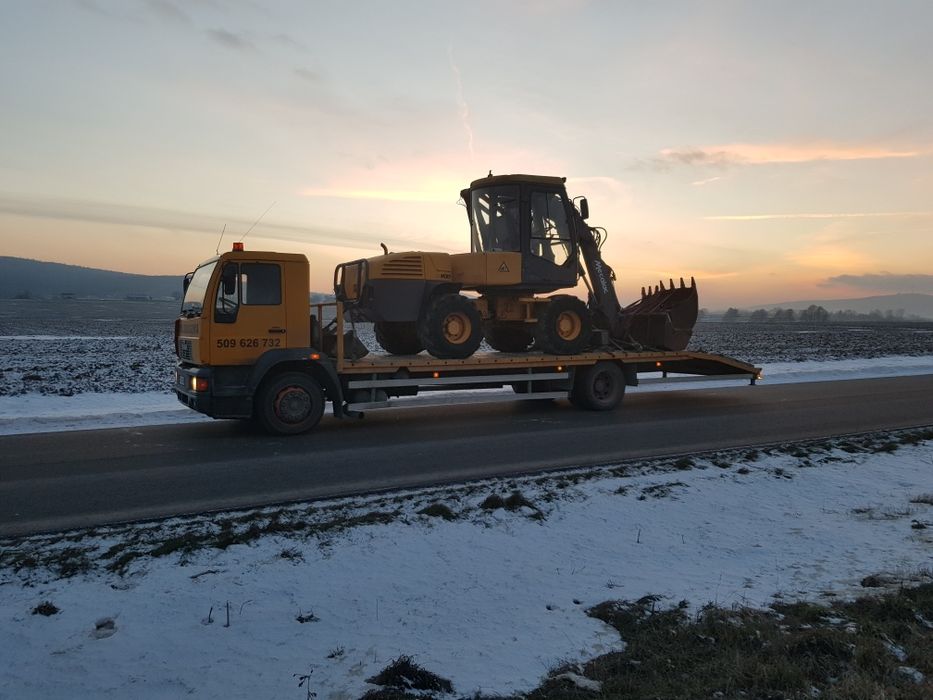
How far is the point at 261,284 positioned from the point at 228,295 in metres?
0.51

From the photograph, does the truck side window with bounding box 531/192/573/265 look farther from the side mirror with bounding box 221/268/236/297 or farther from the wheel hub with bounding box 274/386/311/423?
the side mirror with bounding box 221/268/236/297

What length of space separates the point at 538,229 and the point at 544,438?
15.0 ft

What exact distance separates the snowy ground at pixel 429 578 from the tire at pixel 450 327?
183 inches

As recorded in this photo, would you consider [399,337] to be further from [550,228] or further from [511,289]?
[550,228]

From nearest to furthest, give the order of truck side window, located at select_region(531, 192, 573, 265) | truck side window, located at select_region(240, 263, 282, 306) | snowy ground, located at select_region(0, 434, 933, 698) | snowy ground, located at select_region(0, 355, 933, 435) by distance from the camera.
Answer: snowy ground, located at select_region(0, 434, 933, 698) → truck side window, located at select_region(240, 263, 282, 306) → snowy ground, located at select_region(0, 355, 933, 435) → truck side window, located at select_region(531, 192, 573, 265)

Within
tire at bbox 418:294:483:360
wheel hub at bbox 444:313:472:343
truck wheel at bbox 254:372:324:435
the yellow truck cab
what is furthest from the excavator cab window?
truck wheel at bbox 254:372:324:435

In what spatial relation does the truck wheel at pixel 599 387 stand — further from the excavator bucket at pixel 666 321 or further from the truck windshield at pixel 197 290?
the truck windshield at pixel 197 290

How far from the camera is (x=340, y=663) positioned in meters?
3.95

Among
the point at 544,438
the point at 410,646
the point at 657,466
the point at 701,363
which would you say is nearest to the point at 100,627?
the point at 410,646

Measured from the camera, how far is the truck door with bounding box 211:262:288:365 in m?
10.1

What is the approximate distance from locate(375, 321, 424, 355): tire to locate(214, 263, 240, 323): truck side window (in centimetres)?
319

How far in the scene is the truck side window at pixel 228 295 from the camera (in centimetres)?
1008

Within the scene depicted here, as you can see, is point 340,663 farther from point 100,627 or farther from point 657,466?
point 657,466

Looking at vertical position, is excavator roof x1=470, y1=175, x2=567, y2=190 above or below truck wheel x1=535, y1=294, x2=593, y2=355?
above
